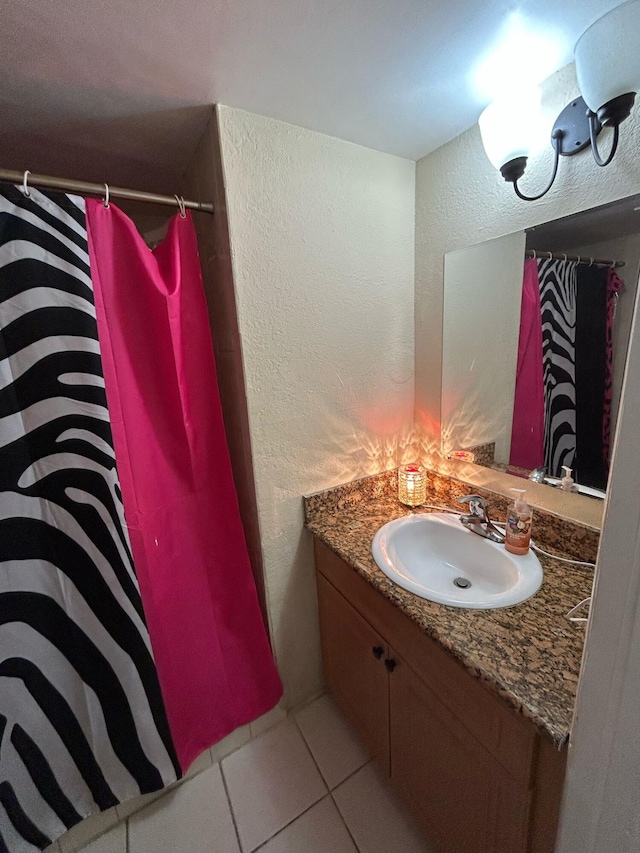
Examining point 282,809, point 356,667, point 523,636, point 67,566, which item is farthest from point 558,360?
point 282,809

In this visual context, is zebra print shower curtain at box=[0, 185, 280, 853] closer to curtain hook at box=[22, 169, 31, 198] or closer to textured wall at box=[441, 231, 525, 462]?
curtain hook at box=[22, 169, 31, 198]

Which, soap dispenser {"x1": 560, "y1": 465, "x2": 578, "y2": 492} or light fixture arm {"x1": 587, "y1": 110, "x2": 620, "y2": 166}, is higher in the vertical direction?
light fixture arm {"x1": 587, "y1": 110, "x2": 620, "y2": 166}

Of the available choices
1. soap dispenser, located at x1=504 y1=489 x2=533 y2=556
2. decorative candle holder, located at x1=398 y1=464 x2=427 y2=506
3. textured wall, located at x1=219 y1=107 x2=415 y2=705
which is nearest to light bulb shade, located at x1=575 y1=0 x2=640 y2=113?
textured wall, located at x1=219 y1=107 x2=415 y2=705

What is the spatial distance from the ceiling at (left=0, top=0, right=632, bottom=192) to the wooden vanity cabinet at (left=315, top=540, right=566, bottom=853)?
4.28 ft

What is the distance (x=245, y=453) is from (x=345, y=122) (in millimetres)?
1033

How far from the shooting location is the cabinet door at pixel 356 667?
1015 millimetres

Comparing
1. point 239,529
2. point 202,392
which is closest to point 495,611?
point 239,529

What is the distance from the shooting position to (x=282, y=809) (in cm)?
108

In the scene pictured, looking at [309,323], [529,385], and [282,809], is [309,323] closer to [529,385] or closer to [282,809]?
[529,385]

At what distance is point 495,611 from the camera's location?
0.80 meters

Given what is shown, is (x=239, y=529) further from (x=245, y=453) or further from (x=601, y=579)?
(x=601, y=579)

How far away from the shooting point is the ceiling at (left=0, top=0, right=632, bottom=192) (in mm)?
665

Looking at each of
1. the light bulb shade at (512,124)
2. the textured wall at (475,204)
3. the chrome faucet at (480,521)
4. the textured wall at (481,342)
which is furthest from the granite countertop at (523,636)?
the light bulb shade at (512,124)

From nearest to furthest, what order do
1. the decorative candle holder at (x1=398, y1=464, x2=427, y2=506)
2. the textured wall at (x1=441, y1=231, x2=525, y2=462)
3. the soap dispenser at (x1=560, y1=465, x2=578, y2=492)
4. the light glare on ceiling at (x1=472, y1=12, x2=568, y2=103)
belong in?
1. the light glare on ceiling at (x1=472, y1=12, x2=568, y2=103)
2. the soap dispenser at (x1=560, y1=465, x2=578, y2=492)
3. the textured wall at (x1=441, y1=231, x2=525, y2=462)
4. the decorative candle holder at (x1=398, y1=464, x2=427, y2=506)
